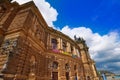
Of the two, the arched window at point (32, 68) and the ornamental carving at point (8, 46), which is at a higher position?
the ornamental carving at point (8, 46)

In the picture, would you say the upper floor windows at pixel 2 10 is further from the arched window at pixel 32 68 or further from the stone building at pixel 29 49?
the arched window at pixel 32 68

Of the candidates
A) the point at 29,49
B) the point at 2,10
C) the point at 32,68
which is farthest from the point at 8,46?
the point at 2,10

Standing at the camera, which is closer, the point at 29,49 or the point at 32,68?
the point at 29,49

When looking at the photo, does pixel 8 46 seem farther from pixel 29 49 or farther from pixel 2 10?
pixel 2 10

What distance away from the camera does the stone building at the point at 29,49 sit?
812cm

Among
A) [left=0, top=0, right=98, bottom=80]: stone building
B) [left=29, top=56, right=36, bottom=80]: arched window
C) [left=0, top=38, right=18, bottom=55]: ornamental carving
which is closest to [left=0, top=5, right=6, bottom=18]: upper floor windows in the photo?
[left=0, top=0, right=98, bottom=80]: stone building

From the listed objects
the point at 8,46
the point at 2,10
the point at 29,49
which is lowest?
the point at 8,46

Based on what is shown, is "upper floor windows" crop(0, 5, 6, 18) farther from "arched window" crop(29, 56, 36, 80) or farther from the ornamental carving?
"arched window" crop(29, 56, 36, 80)

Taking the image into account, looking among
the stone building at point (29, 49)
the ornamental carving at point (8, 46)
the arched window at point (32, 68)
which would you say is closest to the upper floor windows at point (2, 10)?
the stone building at point (29, 49)

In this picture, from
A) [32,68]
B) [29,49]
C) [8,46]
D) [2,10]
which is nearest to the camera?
[8,46]

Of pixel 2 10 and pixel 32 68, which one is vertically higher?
pixel 2 10

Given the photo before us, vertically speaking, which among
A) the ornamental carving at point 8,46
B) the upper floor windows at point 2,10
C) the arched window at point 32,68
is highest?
the upper floor windows at point 2,10

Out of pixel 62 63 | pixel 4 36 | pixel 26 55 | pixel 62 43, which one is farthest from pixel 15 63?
pixel 62 43

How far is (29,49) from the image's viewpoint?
10.4 m
